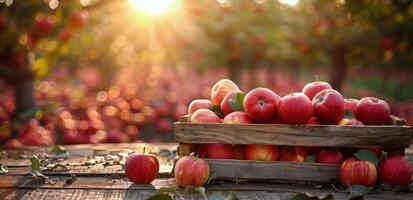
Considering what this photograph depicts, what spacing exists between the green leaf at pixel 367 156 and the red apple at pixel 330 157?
0.10 metres

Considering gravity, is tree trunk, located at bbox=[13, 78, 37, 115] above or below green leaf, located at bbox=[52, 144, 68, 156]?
above

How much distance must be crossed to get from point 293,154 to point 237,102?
347 mm

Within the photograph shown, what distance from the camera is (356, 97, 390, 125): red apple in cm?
258

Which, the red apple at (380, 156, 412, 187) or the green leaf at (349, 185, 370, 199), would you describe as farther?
the red apple at (380, 156, 412, 187)

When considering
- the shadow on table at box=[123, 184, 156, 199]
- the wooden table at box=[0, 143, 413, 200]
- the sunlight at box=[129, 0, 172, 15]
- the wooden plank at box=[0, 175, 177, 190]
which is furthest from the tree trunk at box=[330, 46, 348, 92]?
the shadow on table at box=[123, 184, 156, 199]

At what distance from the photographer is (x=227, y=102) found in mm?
2727

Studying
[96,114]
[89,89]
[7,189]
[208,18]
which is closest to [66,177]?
[7,189]

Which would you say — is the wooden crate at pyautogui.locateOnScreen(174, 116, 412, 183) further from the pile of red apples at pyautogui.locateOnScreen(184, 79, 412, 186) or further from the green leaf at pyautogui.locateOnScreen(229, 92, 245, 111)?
the green leaf at pyautogui.locateOnScreen(229, 92, 245, 111)

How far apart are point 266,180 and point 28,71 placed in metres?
4.37

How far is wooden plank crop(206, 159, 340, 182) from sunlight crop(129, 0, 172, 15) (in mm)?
5858

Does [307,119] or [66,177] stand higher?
[307,119]

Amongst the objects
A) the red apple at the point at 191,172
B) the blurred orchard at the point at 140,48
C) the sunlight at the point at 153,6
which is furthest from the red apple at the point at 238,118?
the sunlight at the point at 153,6

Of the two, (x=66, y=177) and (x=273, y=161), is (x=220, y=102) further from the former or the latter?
(x=66, y=177)

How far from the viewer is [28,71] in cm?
628
